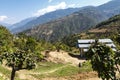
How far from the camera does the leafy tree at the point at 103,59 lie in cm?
5247

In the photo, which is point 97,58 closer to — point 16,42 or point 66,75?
point 66,75

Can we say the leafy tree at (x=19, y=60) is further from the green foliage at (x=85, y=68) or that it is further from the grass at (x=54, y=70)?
the green foliage at (x=85, y=68)

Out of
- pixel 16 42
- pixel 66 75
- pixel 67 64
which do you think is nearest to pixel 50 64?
pixel 67 64

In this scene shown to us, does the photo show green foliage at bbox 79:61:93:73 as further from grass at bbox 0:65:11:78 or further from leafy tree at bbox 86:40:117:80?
leafy tree at bbox 86:40:117:80

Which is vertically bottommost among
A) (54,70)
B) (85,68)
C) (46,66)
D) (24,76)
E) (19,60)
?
(85,68)

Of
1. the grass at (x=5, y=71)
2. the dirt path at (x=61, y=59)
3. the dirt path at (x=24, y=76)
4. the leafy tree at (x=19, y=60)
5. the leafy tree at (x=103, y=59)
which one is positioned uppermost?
the leafy tree at (x=19, y=60)

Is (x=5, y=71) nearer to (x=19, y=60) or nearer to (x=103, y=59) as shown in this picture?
(x=19, y=60)

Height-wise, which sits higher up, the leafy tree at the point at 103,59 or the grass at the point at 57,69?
the leafy tree at the point at 103,59

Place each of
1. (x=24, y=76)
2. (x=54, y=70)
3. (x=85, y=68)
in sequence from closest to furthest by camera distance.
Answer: (x=24, y=76) < (x=54, y=70) < (x=85, y=68)

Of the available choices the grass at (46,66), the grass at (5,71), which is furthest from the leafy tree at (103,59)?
the grass at (46,66)

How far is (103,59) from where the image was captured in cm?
5262

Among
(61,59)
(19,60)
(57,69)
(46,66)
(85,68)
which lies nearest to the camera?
(19,60)

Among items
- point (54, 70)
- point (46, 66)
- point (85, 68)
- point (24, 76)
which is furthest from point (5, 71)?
point (85, 68)

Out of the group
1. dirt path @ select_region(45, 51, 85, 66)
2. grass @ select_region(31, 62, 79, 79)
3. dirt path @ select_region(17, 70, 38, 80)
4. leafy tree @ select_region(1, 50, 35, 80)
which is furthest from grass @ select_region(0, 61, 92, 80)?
leafy tree @ select_region(1, 50, 35, 80)
